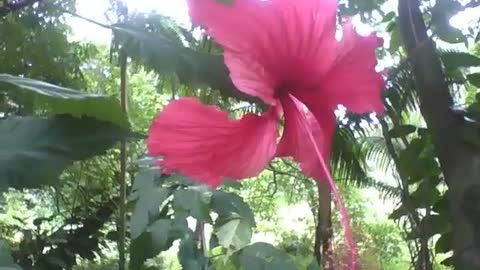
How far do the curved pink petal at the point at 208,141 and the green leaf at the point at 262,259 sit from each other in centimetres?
32

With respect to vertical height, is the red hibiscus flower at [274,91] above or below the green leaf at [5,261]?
above

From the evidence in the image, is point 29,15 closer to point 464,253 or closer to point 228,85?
point 464,253

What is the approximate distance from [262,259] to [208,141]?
0.37m

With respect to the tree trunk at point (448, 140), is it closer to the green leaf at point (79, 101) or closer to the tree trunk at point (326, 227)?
the tree trunk at point (326, 227)

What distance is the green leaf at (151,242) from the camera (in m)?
0.65

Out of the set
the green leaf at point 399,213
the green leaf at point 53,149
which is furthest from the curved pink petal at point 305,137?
the green leaf at point 399,213

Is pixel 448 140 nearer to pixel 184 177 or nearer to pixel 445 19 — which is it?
pixel 445 19

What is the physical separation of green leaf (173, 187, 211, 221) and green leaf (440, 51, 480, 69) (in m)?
0.24

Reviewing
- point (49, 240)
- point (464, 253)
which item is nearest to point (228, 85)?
point (464, 253)

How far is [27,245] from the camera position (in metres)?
1.31

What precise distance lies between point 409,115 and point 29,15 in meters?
0.69

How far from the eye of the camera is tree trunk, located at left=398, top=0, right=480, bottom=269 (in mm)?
621

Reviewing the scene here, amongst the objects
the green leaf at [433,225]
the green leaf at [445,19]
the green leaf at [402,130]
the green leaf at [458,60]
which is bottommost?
the green leaf at [433,225]

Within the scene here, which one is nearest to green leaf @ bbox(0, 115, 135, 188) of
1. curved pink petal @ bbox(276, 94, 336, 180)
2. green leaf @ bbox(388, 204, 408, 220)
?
curved pink petal @ bbox(276, 94, 336, 180)
